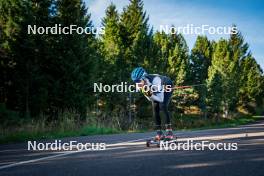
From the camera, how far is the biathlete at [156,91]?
7.56m

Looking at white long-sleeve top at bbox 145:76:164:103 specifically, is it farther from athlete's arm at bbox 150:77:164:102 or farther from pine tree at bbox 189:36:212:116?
pine tree at bbox 189:36:212:116

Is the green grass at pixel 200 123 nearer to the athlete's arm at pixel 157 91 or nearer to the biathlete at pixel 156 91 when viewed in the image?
the biathlete at pixel 156 91

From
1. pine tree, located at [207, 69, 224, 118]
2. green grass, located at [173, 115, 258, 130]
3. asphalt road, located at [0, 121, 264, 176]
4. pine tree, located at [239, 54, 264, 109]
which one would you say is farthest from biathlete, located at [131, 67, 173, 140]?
pine tree, located at [239, 54, 264, 109]

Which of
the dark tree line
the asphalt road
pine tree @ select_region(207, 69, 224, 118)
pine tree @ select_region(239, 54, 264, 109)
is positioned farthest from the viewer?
pine tree @ select_region(239, 54, 264, 109)

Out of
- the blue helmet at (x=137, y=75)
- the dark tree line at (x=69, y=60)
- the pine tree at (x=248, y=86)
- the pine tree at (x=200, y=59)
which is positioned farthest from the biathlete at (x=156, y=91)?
the pine tree at (x=248, y=86)

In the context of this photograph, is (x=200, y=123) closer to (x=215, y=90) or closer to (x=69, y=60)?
(x=215, y=90)

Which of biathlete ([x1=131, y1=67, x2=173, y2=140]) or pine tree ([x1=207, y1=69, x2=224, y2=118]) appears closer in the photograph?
biathlete ([x1=131, y1=67, x2=173, y2=140])

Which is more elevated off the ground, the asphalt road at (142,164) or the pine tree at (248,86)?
the pine tree at (248,86)

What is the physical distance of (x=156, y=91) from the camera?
7.70 metres

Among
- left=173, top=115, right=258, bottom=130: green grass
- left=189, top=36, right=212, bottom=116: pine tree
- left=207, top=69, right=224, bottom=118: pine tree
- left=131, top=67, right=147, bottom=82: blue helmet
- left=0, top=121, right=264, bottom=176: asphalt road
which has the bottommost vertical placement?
left=173, top=115, right=258, bottom=130: green grass

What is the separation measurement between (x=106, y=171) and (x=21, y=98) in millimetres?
Answer: 23324

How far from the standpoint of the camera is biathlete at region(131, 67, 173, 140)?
7559 millimetres

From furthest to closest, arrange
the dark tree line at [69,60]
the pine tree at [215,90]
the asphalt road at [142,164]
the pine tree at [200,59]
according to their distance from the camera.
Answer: the pine tree at [200,59] < the pine tree at [215,90] < the dark tree line at [69,60] < the asphalt road at [142,164]

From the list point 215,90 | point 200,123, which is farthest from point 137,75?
point 215,90
